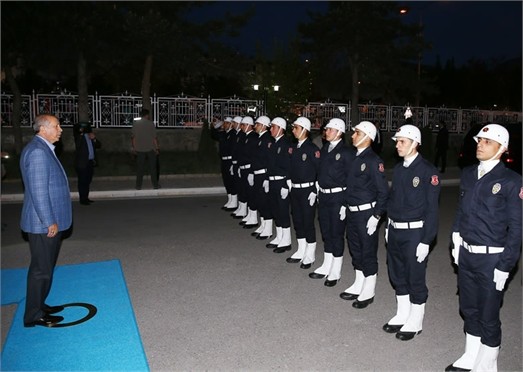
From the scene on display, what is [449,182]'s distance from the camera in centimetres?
1766

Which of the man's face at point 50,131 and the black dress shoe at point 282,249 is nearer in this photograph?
the man's face at point 50,131

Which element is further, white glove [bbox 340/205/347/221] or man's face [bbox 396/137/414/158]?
white glove [bbox 340/205/347/221]

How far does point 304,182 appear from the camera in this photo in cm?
752

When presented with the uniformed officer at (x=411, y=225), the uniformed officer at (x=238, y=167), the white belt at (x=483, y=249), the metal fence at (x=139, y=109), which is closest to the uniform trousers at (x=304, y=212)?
the uniformed officer at (x=411, y=225)

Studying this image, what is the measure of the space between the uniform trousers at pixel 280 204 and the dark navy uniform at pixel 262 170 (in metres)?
0.47

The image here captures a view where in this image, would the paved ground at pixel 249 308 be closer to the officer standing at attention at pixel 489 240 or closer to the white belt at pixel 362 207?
the officer standing at attention at pixel 489 240

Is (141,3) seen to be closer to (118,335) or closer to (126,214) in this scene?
(126,214)

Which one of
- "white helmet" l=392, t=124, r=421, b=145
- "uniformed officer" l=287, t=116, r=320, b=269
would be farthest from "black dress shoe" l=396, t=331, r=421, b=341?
"uniformed officer" l=287, t=116, r=320, b=269

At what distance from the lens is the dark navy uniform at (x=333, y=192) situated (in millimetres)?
6617

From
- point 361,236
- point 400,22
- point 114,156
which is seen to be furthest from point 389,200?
point 400,22

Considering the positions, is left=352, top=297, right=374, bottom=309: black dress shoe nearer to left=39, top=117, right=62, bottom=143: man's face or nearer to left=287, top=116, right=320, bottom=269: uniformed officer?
left=287, top=116, right=320, bottom=269: uniformed officer

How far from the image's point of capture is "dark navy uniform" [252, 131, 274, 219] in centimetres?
923

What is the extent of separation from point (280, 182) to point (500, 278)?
15.7 feet

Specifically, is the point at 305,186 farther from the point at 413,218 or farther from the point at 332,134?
the point at 413,218
